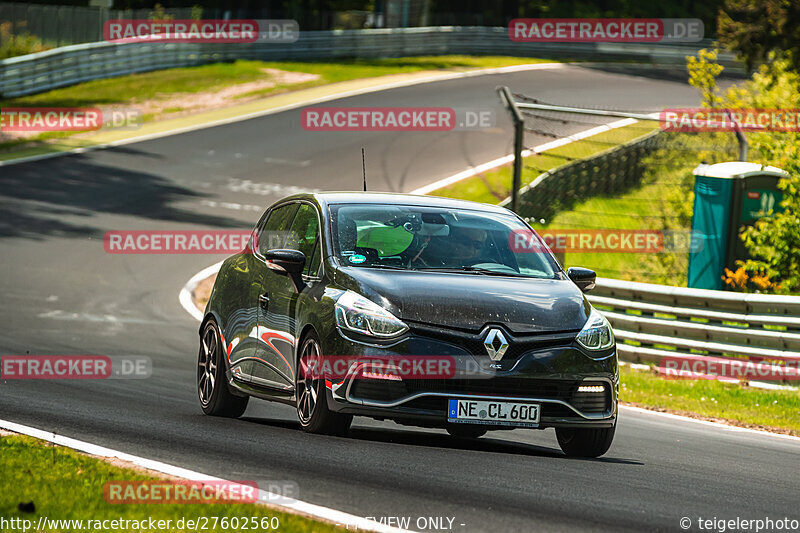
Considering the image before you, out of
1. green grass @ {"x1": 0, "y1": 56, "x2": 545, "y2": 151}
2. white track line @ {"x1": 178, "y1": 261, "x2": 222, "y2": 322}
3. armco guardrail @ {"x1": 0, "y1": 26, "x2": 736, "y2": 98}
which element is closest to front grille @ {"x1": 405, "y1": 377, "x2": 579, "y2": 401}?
white track line @ {"x1": 178, "y1": 261, "x2": 222, "y2": 322}

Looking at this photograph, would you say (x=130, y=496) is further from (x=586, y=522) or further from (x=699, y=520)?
(x=699, y=520)

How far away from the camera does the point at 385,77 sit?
1670 inches

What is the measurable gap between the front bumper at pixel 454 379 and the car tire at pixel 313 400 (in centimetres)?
14

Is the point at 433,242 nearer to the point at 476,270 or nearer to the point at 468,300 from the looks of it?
the point at 476,270

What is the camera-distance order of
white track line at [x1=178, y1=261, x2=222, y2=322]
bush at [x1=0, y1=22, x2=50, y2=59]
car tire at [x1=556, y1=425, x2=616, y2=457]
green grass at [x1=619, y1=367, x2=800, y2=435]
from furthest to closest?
bush at [x1=0, y1=22, x2=50, y2=59] → white track line at [x1=178, y1=261, x2=222, y2=322] → green grass at [x1=619, y1=367, x2=800, y2=435] → car tire at [x1=556, y1=425, x2=616, y2=457]

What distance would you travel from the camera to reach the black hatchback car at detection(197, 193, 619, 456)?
24.7 ft

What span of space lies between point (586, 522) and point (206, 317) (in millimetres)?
4906

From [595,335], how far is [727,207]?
402 inches

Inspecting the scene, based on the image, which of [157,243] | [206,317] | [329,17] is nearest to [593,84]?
[329,17]

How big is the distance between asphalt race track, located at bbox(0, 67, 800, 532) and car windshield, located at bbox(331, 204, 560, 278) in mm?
1212

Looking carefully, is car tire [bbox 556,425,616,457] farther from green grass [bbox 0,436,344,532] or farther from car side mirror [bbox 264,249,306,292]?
green grass [bbox 0,436,344,532]

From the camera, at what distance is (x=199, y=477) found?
21.5 ft

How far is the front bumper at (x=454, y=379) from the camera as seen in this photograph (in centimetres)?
748

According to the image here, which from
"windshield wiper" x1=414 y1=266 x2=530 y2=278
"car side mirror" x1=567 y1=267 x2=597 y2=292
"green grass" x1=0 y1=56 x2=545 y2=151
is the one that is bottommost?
"green grass" x1=0 y1=56 x2=545 y2=151
